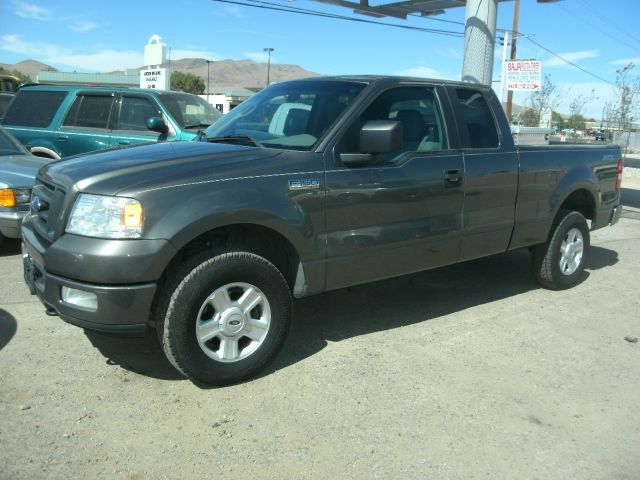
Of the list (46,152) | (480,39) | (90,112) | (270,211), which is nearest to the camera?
(270,211)

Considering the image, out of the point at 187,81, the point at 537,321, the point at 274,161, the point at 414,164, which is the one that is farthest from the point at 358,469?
the point at 187,81

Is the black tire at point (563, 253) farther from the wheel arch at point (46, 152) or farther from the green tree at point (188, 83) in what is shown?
the green tree at point (188, 83)

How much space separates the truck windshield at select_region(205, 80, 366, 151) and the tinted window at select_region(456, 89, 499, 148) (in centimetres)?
110

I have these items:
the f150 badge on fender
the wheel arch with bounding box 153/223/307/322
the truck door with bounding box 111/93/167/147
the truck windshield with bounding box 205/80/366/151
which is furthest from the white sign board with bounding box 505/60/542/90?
the wheel arch with bounding box 153/223/307/322

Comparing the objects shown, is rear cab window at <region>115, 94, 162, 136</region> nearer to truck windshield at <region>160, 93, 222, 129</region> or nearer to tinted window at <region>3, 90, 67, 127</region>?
truck windshield at <region>160, 93, 222, 129</region>

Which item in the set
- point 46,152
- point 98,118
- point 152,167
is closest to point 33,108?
point 46,152

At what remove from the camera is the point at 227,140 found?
423cm

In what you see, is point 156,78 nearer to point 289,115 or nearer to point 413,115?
point 289,115

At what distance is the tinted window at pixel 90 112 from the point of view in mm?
8312

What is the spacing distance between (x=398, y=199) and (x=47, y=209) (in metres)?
2.35

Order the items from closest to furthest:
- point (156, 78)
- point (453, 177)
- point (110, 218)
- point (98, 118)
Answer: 1. point (110, 218)
2. point (453, 177)
3. point (98, 118)
4. point (156, 78)

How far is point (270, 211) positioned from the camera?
140 inches

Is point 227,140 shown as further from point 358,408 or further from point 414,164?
point 358,408

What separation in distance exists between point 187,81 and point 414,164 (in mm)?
95085
